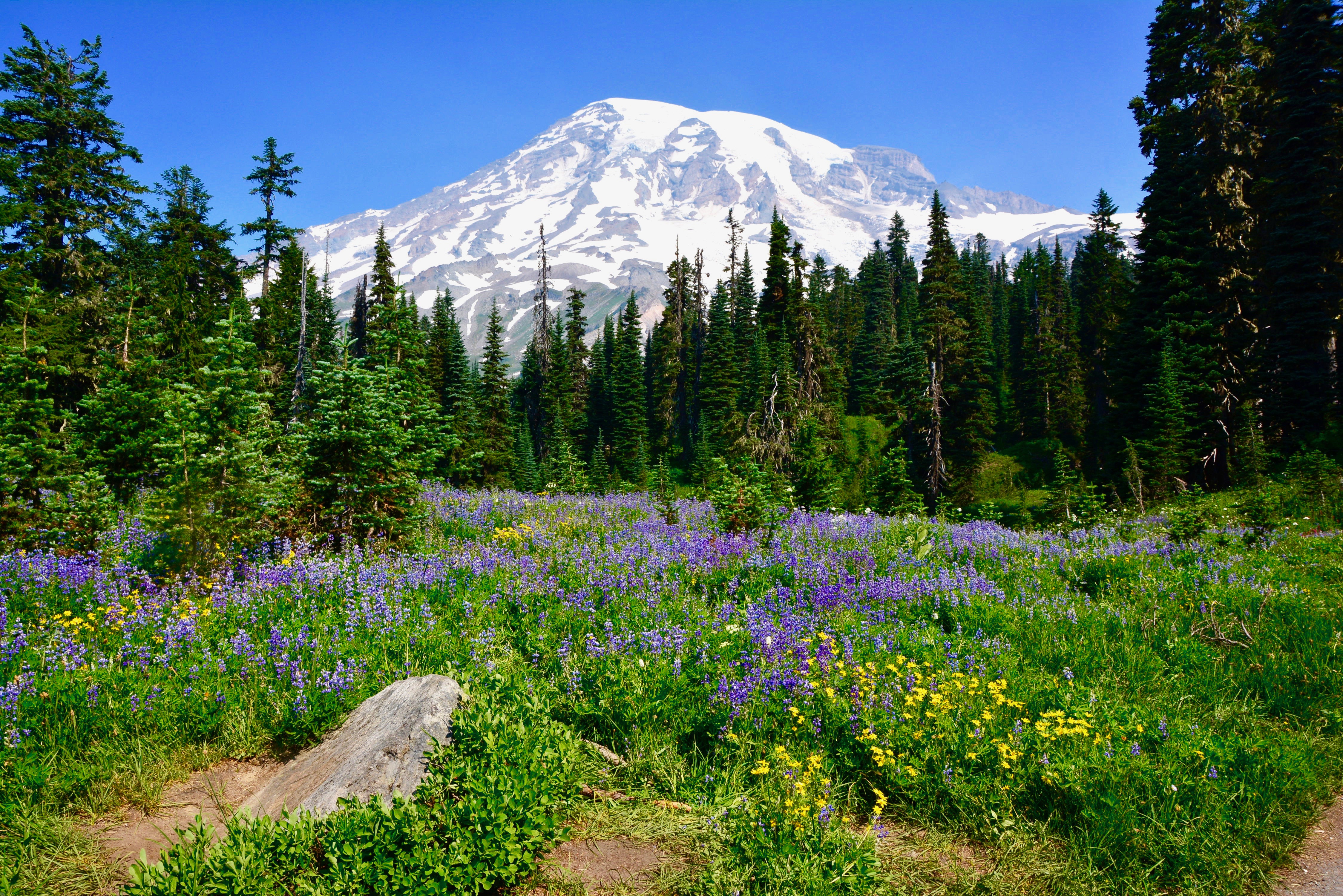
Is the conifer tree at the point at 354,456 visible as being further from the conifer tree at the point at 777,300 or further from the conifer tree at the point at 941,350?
the conifer tree at the point at 777,300

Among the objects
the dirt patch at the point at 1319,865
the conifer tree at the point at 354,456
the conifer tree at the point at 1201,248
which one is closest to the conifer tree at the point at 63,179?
the conifer tree at the point at 354,456

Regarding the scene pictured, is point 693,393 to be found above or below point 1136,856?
above

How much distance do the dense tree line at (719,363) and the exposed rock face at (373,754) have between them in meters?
4.48

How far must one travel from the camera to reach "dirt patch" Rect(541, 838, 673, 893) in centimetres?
377

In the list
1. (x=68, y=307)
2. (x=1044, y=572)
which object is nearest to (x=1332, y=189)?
(x=1044, y=572)

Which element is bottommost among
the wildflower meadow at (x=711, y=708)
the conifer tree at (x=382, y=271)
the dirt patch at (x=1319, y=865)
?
the dirt patch at (x=1319, y=865)

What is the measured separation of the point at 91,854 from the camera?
12.5 ft

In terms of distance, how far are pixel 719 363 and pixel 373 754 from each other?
58.3m

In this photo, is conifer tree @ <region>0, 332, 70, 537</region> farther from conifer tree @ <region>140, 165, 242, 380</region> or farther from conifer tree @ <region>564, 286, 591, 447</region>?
conifer tree @ <region>564, 286, 591, 447</region>

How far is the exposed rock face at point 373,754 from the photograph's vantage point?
4.06m

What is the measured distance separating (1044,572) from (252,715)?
9550mm

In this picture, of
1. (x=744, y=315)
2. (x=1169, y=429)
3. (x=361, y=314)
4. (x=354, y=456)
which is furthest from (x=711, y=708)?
(x=361, y=314)

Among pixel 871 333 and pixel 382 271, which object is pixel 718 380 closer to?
pixel 871 333

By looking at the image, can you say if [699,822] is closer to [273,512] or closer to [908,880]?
[908,880]
